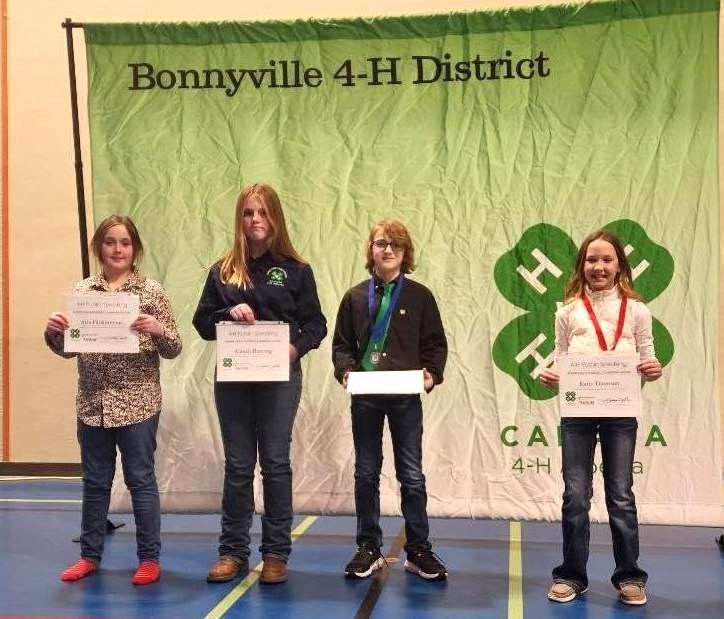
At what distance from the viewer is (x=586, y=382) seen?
3047 millimetres

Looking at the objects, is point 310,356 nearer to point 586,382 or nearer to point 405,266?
point 405,266

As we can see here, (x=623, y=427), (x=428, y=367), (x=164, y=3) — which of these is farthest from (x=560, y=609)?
(x=164, y=3)

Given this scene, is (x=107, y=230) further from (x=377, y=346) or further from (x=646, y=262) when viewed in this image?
(x=646, y=262)

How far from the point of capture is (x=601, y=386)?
3035 mm

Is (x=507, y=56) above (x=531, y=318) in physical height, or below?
above

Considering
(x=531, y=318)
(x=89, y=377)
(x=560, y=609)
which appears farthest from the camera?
(x=531, y=318)

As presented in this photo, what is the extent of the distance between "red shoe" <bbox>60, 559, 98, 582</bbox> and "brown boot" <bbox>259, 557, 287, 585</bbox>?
72 cm

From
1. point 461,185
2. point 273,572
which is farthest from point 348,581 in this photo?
point 461,185

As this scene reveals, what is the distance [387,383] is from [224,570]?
3.28 ft

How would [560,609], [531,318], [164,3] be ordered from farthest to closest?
[164,3], [531,318], [560,609]

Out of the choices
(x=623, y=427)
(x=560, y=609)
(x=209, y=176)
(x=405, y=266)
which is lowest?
(x=560, y=609)

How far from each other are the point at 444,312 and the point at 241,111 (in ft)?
4.55

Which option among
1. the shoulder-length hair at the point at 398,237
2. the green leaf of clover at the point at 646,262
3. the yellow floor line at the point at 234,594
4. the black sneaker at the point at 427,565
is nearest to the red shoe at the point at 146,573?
the yellow floor line at the point at 234,594

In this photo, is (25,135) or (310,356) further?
(25,135)
